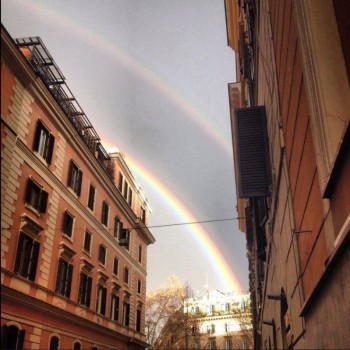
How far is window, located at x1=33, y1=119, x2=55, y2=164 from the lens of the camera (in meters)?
2.46

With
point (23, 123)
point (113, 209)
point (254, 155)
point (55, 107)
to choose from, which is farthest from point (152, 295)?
point (254, 155)

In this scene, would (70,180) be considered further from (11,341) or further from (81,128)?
(11,341)

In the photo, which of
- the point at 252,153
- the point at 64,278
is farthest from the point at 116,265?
the point at 252,153

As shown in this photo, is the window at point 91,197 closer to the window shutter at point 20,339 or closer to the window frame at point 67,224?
the window frame at point 67,224

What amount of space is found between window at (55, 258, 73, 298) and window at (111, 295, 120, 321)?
1.74 feet

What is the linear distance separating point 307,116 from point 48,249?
417 centimetres

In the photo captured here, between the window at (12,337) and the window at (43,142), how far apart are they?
98 cm

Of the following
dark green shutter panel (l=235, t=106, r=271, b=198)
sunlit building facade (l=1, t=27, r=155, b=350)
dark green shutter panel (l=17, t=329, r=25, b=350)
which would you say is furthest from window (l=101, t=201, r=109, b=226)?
dark green shutter panel (l=235, t=106, r=271, b=198)

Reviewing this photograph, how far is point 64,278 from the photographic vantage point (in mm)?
2643

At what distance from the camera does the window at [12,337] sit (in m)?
1.91

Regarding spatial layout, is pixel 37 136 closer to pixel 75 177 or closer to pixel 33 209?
pixel 33 209

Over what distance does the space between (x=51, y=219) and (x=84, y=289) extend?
64 centimetres

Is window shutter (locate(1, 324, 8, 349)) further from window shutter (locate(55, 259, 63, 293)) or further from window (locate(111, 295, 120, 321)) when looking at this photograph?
window (locate(111, 295, 120, 321))

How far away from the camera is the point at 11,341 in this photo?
1.95 meters
